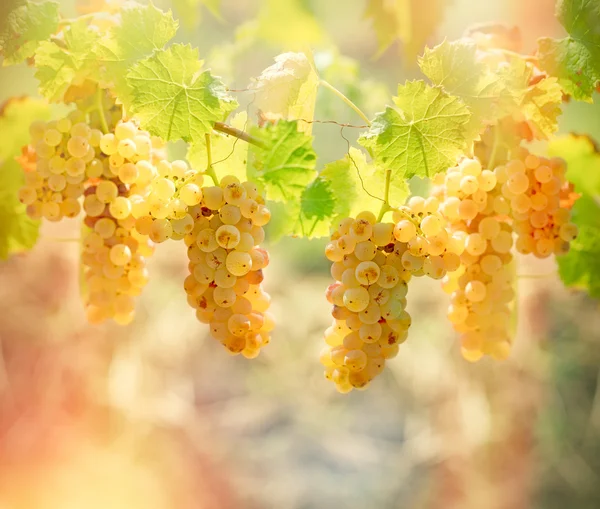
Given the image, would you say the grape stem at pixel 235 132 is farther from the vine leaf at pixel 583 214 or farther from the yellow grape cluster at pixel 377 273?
the vine leaf at pixel 583 214

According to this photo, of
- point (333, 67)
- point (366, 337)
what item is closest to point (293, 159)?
point (366, 337)

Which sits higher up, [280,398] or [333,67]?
[333,67]

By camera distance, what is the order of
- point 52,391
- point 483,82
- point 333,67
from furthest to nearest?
point 52,391 < point 333,67 < point 483,82

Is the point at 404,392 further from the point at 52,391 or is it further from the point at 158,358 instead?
the point at 52,391

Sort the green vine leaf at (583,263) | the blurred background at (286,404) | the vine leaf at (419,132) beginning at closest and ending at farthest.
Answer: the vine leaf at (419,132) → the green vine leaf at (583,263) → the blurred background at (286,404)

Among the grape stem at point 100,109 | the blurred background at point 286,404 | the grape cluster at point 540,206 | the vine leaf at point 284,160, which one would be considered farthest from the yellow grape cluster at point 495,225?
the blurred background at point 286,404

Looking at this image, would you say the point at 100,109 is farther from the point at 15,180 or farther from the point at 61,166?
the point at 15,180

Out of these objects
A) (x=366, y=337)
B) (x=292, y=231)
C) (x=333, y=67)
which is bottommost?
(x=366, y=337)
